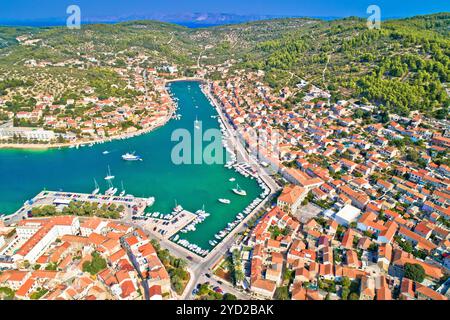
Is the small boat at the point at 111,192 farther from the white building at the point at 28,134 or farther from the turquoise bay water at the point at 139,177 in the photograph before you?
the white building at the point at 28,134

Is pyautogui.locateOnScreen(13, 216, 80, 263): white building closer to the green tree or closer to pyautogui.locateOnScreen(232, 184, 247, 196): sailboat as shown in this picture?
pyautogui.locateOnScreen(232, 184, 247, 196): sailboat

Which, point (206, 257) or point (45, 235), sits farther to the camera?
point (45, 235)

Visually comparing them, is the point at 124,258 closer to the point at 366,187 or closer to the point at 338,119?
the point at 366,187

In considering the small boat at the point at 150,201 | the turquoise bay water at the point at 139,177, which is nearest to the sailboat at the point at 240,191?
the turquoise bay water at the point at 139,177

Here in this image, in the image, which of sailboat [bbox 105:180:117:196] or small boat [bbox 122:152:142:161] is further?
small boat [bbox 122:152:142:161]

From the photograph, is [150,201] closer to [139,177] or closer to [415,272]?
[139,177]

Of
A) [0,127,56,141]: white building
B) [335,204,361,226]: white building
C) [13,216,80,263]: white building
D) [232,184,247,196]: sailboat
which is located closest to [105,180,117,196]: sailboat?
[13,216,80,263]: white building

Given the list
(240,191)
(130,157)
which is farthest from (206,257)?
(130,157)
